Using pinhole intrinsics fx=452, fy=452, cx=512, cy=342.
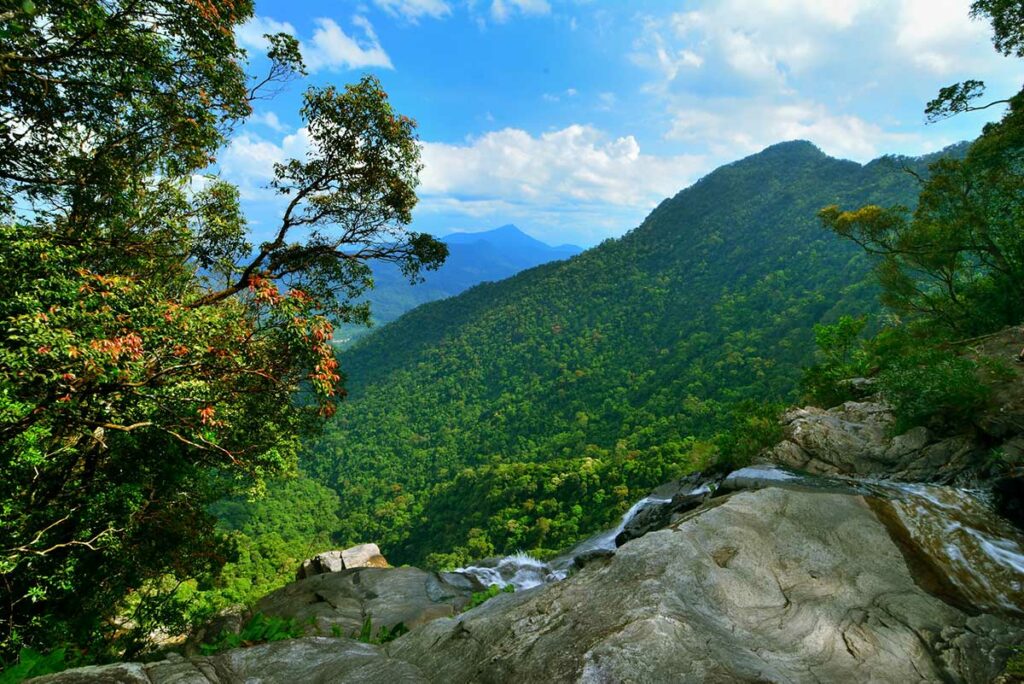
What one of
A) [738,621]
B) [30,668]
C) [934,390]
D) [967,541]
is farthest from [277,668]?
[934,390]

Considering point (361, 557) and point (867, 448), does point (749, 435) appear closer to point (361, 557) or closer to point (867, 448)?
point (867, 448)

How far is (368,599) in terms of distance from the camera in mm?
Answer: 15172

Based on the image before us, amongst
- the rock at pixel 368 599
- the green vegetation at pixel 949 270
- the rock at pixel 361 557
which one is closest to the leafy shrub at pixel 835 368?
the green vegetation at pixel 949 270

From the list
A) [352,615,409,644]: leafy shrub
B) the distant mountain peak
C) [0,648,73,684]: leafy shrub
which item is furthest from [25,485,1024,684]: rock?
the distant mountain peak

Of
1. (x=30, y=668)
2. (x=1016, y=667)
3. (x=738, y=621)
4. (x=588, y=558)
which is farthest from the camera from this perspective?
(x=588, y=558)

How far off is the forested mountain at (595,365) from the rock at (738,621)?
377 inches

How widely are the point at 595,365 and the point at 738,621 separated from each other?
315 feet

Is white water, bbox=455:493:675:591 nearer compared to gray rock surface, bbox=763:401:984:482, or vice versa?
gray rock surface, bbox=763:401:984:482

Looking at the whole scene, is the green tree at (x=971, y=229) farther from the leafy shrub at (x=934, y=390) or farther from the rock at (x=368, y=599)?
the rock at (x=368, y=599)

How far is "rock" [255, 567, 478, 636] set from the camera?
1334 cm

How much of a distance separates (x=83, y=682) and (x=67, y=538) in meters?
7.58

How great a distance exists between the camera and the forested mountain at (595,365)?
2136 inches

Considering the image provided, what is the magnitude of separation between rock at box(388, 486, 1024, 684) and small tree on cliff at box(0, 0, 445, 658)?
513 cm

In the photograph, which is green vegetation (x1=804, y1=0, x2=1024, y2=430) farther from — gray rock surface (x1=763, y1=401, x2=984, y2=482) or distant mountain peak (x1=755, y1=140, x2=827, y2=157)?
distant mountain peak (x1=755, y1=140, x2=827, y2=157)
